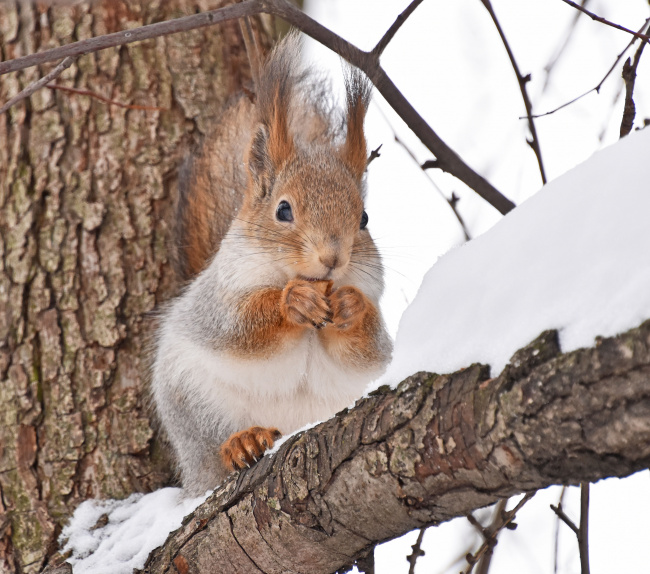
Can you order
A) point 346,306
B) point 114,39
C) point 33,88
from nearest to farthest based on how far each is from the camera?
point 114,39 < point 33,88 < point 346,306

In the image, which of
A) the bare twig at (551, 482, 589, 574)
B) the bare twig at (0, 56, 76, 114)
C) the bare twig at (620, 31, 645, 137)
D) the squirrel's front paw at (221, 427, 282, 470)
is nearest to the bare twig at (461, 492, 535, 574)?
the bare twig at (551, 482, 589, 574)

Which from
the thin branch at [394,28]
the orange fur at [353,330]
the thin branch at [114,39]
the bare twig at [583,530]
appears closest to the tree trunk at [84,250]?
the orange fur at [353,330]

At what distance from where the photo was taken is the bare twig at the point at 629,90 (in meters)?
1.52

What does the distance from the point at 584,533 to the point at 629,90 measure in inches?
34.8

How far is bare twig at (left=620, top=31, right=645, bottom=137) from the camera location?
1.52 m

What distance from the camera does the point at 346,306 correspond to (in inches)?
75.3

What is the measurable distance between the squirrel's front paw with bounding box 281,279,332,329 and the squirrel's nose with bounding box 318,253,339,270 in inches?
3.3

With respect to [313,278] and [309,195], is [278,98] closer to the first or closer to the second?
[309,195]

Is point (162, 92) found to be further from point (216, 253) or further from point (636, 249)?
point (636, 249)

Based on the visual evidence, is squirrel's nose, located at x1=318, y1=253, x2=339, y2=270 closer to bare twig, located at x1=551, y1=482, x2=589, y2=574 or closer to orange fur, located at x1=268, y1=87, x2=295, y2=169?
orange fur, located at x1=268, y1=87, x2=295, y2=169

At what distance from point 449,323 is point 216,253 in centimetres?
131

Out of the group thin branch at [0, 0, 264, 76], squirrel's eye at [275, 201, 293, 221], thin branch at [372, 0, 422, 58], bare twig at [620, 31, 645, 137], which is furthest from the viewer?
squirrel's eye at [275, 201, 293, 221]

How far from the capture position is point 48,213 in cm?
236

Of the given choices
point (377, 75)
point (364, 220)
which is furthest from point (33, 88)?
point (364, 220)
